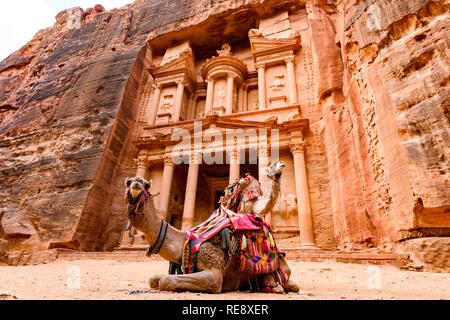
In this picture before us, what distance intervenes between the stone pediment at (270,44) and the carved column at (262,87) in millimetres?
903

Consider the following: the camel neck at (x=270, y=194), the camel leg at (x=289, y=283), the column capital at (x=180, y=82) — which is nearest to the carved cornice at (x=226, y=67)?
the column capital at (x=180, y=82)

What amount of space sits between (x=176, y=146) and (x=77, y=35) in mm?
16240

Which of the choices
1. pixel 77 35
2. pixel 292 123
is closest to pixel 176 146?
pixel 292 123

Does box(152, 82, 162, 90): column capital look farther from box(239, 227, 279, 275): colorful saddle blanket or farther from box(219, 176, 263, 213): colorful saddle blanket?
box(239, 227, 279, 275): colorful saddle blanket

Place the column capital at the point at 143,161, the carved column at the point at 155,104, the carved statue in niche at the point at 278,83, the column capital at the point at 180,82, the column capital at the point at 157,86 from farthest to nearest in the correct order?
the column capital at the point at 157,86
the column capital at the point at 180,82
the carved column at the point at 155,104
the carved statue in niche at the point at 278,83
the column capital at the point at 143,161

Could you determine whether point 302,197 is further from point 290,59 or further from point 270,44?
point 270,44

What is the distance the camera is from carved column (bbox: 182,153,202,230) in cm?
1191

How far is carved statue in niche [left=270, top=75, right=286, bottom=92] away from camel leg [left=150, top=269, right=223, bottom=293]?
13788mm

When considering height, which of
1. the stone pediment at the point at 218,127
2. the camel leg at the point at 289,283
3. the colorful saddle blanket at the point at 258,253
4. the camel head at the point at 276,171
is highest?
the stone pediment at the point at 218,127

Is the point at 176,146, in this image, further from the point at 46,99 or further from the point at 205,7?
the point at 205,7

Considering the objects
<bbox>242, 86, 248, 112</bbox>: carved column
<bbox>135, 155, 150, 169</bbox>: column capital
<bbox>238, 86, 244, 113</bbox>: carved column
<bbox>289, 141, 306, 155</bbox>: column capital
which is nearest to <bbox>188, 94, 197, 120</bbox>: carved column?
<bbox>238, 86, 244, 113</bbox>: carved column

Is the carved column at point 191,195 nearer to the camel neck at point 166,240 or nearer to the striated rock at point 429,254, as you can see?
the striated rock at point 429,254

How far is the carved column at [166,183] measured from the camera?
12.6m

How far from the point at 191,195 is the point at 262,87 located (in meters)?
7.77
